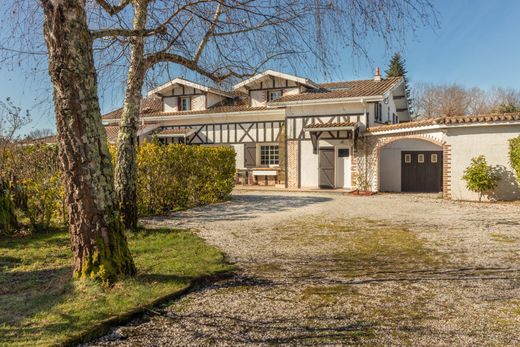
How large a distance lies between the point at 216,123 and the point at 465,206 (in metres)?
12.5

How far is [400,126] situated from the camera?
1407 cm

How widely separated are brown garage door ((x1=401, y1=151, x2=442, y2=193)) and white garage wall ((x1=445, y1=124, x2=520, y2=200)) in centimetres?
387

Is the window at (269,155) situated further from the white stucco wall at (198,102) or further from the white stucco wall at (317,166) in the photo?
the white stucco wall at (198,102)

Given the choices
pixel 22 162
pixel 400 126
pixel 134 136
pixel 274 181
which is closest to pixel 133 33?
pixel 134 136

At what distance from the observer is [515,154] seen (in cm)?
1153

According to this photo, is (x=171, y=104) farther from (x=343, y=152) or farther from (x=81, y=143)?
(x=81, y=143)

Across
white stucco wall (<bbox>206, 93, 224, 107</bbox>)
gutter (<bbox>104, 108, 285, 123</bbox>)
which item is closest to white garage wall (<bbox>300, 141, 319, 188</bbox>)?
gutter (<bbox>104, 108, 285, 123</bbox>)

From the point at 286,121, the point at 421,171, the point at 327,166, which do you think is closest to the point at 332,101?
the point at 286,121

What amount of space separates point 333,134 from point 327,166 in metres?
1.40

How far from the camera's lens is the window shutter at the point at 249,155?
1958 cm

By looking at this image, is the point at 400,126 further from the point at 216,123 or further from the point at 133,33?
the point at 133,33

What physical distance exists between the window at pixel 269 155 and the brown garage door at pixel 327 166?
2.78 meters

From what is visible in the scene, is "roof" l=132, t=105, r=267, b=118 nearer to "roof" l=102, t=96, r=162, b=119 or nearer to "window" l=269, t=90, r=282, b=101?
"window" l=269, t=90, r=282, b=101

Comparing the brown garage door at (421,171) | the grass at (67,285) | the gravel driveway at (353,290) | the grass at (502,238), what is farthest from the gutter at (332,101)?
the grass at (67,285)
